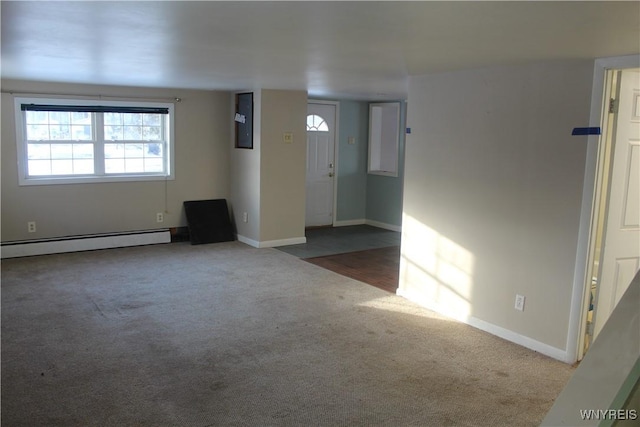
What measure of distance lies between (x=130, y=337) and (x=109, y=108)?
364 cm

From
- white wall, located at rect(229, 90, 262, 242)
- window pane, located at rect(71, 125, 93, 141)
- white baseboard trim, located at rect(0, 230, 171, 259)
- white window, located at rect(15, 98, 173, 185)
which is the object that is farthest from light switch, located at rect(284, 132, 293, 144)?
window pane, located at rect(71, 125, 93, 141)

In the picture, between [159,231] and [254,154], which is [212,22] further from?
[159,231]

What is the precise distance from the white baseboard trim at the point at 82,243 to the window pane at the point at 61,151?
973mm

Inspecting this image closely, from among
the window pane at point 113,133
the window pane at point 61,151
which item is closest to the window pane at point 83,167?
the window pane at point 61,151

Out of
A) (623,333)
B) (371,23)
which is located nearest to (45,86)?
(371,23)

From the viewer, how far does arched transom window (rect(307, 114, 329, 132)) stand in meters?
8.34

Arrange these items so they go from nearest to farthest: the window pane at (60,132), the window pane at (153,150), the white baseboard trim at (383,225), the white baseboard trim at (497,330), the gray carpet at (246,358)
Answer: the gray carpet at (246,358) < the white baseboard trim at (497,330) < the window pane at (60,132) < the window pane at (153,150) < the white baseboard trim at (383,225)

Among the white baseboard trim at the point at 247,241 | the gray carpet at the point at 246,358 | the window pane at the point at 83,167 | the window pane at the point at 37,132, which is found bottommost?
the gray carpet at the point at 246,358

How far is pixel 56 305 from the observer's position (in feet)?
15.2

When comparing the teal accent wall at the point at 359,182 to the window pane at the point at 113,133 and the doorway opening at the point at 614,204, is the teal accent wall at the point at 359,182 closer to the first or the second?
the window pane at the point at 113,133

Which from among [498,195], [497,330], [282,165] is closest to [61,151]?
[282,165]

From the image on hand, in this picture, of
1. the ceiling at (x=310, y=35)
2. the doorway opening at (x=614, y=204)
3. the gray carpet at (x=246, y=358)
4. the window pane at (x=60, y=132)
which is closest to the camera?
the ceiling at (x=310, y=35)

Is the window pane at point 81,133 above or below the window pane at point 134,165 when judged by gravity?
above

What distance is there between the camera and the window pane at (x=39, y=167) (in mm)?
6348
